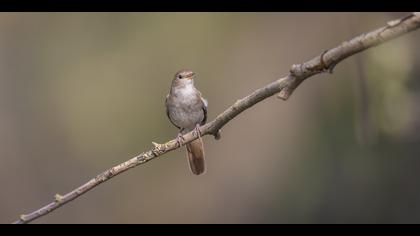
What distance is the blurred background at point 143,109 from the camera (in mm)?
14148

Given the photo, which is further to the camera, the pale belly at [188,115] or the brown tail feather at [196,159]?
the pale belly at [188,115]

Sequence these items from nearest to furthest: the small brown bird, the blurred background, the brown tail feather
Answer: the brown tail feather, the small brown bird, the blurred background

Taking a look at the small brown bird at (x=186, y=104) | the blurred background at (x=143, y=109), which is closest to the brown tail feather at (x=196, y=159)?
the small brown bird at (x=186, y=104)

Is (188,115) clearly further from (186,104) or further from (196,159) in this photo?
(196,159)

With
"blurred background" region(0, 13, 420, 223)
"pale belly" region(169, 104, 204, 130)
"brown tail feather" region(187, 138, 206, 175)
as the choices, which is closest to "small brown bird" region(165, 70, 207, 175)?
"pale belly" region(169, 104, 204, 130)

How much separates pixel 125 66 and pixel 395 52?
9.10 m

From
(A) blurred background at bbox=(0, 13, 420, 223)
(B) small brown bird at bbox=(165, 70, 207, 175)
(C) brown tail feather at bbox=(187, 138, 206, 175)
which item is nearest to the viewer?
→ (C) brown tail feather at bbox=(187, 138, 206, 175)

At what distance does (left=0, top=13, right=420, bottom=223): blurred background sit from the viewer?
1415 cm

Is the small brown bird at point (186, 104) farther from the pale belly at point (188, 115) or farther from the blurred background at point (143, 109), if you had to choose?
the blurred background at point (143, 109)

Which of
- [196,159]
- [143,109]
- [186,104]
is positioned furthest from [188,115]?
[143,109]

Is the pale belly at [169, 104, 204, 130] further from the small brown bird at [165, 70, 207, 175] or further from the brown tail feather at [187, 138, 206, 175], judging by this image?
the brown tail feather at [187, 138, 206, 175]

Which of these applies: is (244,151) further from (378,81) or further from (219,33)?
(378,81)

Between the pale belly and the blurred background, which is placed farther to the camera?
the blurred background

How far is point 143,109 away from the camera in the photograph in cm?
1474
